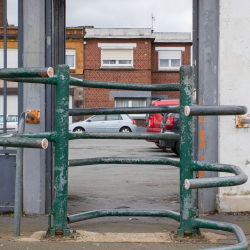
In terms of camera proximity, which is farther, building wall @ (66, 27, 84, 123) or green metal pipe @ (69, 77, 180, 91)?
building wall @ (66, 27, 84, 123)

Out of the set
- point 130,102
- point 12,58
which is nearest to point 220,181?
point 12,58

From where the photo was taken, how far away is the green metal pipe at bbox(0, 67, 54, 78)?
2766mm

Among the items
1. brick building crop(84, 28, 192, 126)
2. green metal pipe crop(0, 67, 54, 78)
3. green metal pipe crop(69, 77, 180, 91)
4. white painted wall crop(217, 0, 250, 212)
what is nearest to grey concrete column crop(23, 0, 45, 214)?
green metal pipe crop(69, 77, 180, 91)

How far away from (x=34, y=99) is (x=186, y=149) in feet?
6.29

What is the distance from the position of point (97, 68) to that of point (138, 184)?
22.4 m

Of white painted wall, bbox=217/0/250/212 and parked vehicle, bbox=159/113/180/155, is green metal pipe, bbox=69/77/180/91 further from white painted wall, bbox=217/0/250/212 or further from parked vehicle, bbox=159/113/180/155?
parked vehicle, bbox=159/113/180/155

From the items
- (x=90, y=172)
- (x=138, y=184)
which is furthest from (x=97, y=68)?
(x=138, y=184)

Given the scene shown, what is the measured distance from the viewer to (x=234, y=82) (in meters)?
4.34

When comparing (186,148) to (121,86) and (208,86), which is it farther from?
(208,86)

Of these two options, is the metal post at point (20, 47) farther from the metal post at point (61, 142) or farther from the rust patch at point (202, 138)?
the rust patch at point (202, 138)

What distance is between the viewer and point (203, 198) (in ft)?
14.1

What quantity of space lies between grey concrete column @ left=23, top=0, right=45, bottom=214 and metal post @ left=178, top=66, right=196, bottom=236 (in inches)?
67.7

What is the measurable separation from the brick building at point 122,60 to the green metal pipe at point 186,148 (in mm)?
24749

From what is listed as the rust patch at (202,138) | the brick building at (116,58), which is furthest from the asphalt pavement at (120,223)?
the brick building at (116,58)
